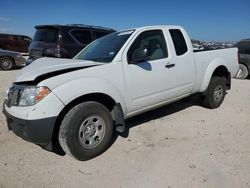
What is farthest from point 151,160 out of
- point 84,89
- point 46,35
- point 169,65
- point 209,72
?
point 46,35

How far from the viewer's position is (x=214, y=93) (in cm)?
579

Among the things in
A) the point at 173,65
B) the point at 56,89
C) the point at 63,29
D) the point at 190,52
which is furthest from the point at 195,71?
the point at 63,29

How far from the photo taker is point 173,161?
3.57 metres

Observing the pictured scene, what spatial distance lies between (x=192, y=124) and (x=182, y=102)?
5.30ft

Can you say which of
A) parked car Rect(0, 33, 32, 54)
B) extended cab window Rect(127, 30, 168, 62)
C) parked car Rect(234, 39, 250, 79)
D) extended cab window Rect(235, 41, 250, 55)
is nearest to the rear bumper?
extended cab window Rect(127, 30, 168, 62)

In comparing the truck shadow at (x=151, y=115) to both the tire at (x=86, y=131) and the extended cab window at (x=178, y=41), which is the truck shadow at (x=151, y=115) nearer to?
the tire at (x=86, y=131)

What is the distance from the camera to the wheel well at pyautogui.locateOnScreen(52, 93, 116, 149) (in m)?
3.41

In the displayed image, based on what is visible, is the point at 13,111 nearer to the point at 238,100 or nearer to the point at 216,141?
the point at 216,141

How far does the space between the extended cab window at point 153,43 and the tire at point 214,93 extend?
1706 mm

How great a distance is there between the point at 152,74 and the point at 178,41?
1128 millimetres

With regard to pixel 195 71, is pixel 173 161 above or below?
below

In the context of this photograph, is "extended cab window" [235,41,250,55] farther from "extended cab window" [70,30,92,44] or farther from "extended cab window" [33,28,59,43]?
"extended cab window" [33,28,59,43]

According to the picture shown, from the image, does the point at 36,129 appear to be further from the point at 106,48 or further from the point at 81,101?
the point at 106,48

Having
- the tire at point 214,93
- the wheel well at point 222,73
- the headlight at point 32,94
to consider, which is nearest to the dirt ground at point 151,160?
the tire at point 214,93
